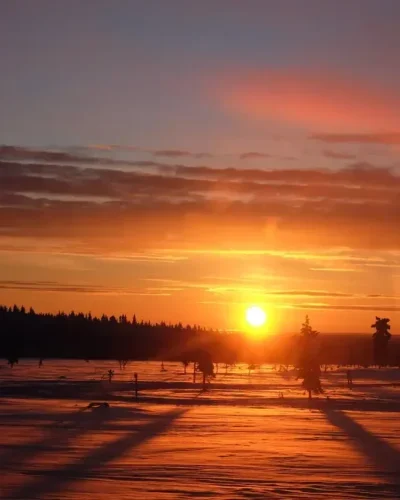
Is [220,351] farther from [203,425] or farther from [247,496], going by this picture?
[247,496]

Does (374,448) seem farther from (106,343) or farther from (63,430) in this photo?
(106,343)

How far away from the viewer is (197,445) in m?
27.5

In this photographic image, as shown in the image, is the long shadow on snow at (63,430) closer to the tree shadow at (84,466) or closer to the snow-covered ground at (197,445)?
the snow-covered ground at (197,445)

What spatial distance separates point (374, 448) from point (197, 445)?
550cm

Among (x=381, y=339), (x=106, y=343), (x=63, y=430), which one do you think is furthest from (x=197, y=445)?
(x=106, y=343)

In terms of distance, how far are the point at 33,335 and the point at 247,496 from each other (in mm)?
120455

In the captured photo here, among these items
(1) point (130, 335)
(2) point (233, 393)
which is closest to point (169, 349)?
(1) point (130, 335)

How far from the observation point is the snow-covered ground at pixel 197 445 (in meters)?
20.5

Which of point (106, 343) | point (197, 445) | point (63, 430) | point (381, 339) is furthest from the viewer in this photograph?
point (106, 343)

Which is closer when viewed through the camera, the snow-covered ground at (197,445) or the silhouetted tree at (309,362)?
the snow-covered ground at (197,445)

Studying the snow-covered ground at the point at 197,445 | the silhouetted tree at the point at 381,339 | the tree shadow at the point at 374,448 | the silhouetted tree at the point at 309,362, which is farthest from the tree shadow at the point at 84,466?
the silhouetted tree at the point at 381,339

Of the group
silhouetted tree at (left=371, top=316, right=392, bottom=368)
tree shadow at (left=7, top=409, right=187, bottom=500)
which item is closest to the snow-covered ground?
tree shadow at (left=7, top=409, right=187, bottom=500)

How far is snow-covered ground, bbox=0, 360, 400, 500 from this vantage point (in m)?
20.5

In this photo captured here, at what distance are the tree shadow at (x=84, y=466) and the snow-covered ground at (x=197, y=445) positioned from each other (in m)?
0.03
